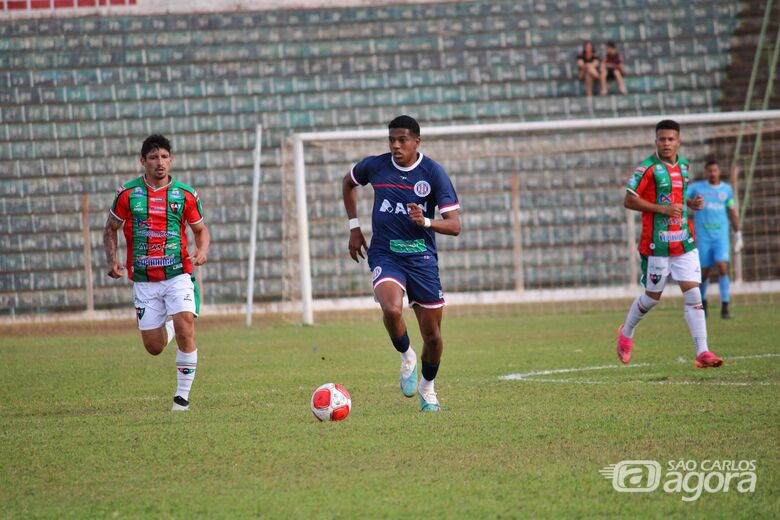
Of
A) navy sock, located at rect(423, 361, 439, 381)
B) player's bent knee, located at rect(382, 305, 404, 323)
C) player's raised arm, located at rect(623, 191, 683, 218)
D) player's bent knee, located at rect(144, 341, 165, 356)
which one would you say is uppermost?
player's raised arm, located at rect(623, 191, 683, 218)

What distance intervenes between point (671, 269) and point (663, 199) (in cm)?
63

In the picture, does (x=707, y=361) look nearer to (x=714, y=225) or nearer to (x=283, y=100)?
(x=714, y=225)

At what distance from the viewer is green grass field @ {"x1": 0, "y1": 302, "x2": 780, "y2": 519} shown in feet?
17.9

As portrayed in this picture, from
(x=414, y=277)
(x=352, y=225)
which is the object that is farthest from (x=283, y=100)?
(x=414, y=277)

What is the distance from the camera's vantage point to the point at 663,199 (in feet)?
35.5

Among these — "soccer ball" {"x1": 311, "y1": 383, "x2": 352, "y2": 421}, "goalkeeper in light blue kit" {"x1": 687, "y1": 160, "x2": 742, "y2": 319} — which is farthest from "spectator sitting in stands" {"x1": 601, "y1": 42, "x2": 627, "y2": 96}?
"soccer ball" {"x1": 311, "y1": 383, "x2": 352, "y2": 421}

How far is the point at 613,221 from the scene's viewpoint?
22.6 metres

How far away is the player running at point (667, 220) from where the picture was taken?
35.0 ft

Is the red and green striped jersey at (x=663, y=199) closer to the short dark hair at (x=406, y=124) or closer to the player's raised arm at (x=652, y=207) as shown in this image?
the player's raised arm at (x=652, y=207)

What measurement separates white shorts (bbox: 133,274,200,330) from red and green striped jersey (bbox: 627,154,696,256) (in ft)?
13.4

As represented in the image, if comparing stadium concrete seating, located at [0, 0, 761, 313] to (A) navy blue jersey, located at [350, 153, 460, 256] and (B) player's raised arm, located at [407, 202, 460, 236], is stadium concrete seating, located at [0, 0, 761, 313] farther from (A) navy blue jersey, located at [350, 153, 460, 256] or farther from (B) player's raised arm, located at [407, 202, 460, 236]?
(B) player's raised arm, located at [407, 202, 460, 236]

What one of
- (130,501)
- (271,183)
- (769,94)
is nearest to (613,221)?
(769,94)

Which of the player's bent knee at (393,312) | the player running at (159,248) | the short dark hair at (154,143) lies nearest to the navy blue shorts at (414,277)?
the player's bent knee at (393,312)

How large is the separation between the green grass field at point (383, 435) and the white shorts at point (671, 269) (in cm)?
76
